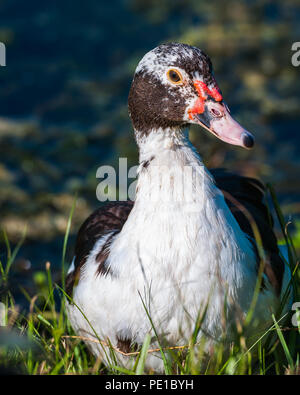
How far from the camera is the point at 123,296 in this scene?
11.4ft

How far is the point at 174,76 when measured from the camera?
3.54 meters

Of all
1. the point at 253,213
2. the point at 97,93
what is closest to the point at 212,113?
the point at 253,213

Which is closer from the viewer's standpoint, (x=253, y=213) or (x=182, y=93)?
(x=182, y=93)

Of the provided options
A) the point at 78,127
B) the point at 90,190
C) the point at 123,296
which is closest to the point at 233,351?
the point at 123,296

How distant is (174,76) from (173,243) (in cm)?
89

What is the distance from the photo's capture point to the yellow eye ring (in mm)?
3533

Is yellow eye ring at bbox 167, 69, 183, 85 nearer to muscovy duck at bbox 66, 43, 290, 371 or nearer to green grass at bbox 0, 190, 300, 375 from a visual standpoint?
muscovy duck at bbox 66, 43, 290, 371

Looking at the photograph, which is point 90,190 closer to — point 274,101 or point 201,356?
point 274,101

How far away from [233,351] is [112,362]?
68 centimetres

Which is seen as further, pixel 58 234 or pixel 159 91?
pixel 58 234

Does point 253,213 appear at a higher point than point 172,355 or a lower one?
higher

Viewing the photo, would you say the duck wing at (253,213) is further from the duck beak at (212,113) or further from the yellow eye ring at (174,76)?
the yellow eye ring at (174,76)

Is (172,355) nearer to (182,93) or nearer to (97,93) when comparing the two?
(182,93)

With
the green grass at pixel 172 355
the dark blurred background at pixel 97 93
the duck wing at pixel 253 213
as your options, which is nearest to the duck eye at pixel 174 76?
the duck wing at pixel 253 213
